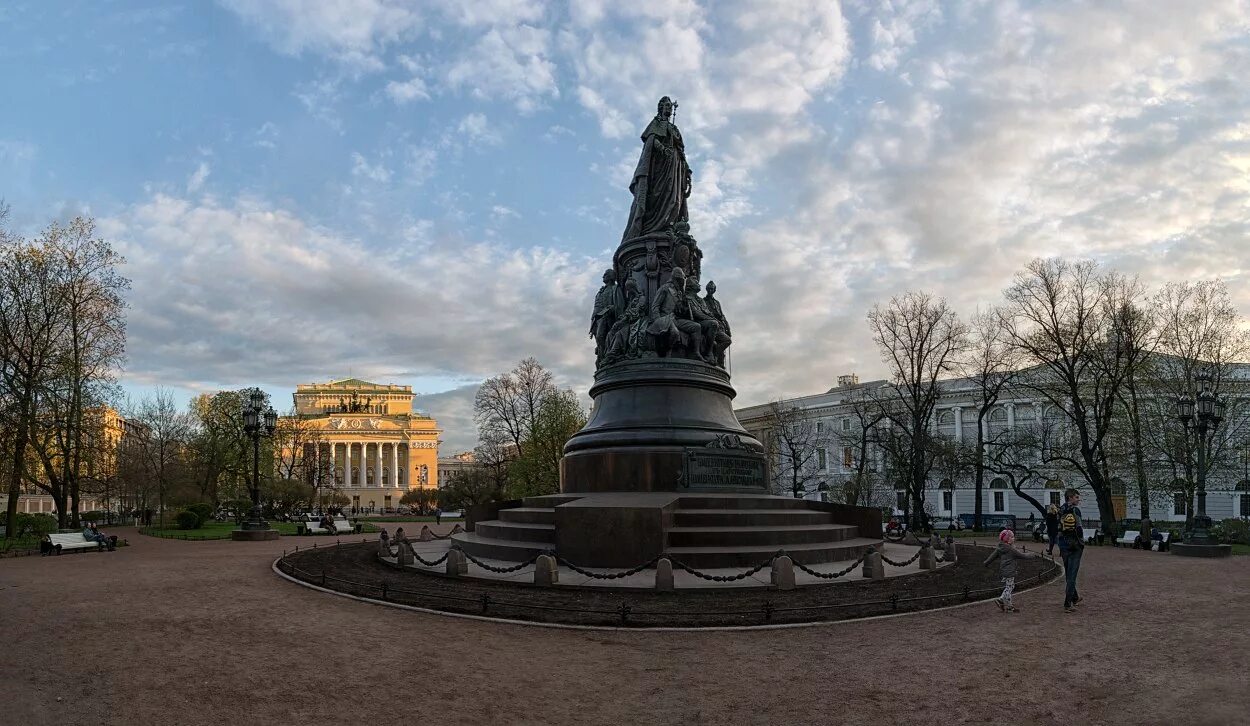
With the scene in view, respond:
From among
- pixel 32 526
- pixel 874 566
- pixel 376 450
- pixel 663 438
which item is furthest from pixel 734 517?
pixel 376 450

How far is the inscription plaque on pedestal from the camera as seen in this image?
63.8ft

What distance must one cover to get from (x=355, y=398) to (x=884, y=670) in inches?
5901

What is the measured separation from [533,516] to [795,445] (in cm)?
4559

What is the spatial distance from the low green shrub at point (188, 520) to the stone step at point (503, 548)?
1261 inches

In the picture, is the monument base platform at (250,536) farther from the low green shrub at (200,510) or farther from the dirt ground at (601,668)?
the dirt ground at (601,668)

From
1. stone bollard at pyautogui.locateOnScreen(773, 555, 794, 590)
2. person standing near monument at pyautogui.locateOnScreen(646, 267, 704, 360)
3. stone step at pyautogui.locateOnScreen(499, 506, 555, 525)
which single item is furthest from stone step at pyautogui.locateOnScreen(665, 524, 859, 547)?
person standing near monument at pyautogui.locateOnScreen(646, 267, 704, 360)

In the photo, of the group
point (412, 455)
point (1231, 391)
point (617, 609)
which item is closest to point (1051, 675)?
point (617, 609)

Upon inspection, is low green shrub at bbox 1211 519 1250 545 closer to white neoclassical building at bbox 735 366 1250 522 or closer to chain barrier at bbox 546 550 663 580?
white neoclassical building at bbox 735 366 1250 522

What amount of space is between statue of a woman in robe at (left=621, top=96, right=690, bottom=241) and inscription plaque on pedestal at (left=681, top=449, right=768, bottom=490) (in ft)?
25.3

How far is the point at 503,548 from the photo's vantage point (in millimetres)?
17062

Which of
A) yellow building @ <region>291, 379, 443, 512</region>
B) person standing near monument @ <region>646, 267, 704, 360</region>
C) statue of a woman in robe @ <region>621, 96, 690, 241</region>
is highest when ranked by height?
statue of a woman in robe @ <region>621, 96, 690, 241</region>

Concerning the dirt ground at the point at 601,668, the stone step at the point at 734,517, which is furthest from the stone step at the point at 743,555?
the dirt ground at the point at 601,668

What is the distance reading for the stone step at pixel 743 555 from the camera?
1520cm

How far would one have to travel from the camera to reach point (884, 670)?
332 inches
